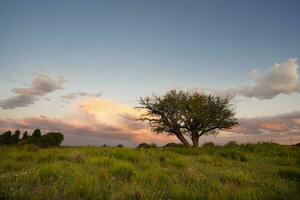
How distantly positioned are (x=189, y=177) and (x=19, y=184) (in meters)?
4.57

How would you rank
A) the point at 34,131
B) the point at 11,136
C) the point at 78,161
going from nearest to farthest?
the point at 78,161 → the point at 34,131 → the point at 11,136

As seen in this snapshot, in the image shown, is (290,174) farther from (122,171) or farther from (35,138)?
(35,138)

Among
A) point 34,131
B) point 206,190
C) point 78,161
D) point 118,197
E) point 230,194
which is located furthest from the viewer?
point 34,131

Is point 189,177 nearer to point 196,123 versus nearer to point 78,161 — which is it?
point 78,161

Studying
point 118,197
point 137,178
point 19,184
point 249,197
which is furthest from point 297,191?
point 19,184

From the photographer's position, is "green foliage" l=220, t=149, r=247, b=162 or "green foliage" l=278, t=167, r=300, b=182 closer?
"green foliage" l=278, t=167, r=300, b=182

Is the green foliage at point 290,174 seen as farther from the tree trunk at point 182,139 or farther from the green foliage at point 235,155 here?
the tree trunk at point 182,139

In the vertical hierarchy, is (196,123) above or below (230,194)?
above

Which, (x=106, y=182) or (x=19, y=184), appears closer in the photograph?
(x=19, y=184)

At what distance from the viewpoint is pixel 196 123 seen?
116 feet

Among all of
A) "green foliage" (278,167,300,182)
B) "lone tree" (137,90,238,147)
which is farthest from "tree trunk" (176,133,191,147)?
"green foliage" (278,167,300,182)

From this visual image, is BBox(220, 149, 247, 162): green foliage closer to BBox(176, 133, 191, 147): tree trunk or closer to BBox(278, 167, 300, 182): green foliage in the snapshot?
BBox(278, 167, 300, 182): green foliage

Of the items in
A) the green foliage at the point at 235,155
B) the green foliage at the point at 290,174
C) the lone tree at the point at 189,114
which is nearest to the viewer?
the green foliage at the point at 290,174

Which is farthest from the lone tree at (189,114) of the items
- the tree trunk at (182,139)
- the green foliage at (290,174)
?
the green foliage at (290,174)
